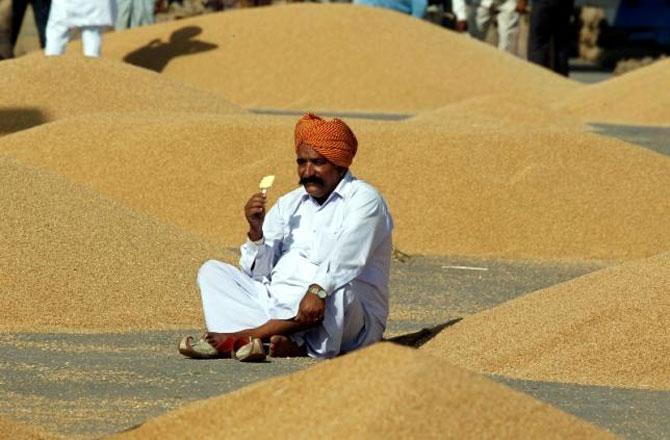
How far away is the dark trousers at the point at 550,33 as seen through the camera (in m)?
20.3

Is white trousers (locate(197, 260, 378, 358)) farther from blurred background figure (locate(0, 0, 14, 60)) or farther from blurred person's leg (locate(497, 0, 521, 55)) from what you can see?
blurred person's leg (locate(497, 0, 521, 55))

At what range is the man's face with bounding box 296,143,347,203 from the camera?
6965 millimetres

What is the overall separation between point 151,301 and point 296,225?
1.27m

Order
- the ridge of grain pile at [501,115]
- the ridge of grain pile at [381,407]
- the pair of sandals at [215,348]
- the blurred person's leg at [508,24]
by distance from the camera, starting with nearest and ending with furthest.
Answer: the ridge of grain pile at [381,407]
the pair of sandals at [215,348]
the ridge of grain pile at [501,115]
the blurred person's leg at [508,24]

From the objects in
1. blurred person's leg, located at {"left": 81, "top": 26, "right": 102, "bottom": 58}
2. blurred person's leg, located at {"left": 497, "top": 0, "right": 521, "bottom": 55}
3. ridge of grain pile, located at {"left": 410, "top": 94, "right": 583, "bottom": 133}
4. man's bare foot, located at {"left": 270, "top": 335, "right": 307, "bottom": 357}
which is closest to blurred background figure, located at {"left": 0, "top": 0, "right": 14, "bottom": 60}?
blurred person's leg, located at {"left": 81, "top": 26, "right": 102, "bottom": 58}

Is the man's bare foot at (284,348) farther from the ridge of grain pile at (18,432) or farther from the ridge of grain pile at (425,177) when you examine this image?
the ridge of grain pile at (425,177)

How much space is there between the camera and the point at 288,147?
11992mm

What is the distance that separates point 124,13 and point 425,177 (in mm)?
9877

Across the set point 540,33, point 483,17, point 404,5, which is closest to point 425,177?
point 404,5

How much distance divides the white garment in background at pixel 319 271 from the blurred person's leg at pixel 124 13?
13933 mm

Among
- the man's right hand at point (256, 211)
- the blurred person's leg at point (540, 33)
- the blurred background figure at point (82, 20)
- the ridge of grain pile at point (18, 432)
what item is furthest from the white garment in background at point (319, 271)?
the blurred person's leg at point (540, 33)

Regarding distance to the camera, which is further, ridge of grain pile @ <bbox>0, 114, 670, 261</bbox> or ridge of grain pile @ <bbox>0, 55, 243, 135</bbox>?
ridge of grain pile @ <bbox>0, 55, 243, 135</bbox>

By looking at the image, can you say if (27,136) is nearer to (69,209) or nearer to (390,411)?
(69,209)

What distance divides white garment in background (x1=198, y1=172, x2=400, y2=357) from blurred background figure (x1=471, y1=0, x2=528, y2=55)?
1394 cm
